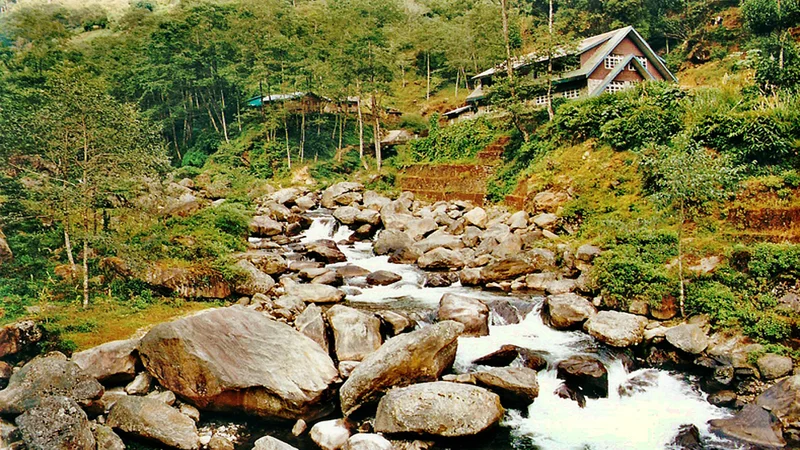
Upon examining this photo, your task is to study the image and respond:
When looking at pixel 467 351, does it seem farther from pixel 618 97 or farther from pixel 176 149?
pixel 176 149

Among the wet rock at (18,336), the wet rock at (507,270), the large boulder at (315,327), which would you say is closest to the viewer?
the wet rock at (18,336)

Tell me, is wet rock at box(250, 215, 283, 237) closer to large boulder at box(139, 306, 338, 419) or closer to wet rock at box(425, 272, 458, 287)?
wet rock at box(425, 272, 458, 287)

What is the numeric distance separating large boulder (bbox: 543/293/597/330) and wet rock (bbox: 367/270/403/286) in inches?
269

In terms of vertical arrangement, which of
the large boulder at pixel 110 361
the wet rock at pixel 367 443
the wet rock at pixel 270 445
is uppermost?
the large boulder at pixel 110 361

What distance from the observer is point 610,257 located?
667 inches

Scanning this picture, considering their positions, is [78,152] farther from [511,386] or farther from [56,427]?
[511,386]

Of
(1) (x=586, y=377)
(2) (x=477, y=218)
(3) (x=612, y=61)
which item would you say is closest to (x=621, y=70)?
(3) (x=612, y=61)

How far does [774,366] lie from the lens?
38.8 ft

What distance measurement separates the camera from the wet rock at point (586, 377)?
11992 millimetres

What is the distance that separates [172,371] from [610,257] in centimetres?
1405

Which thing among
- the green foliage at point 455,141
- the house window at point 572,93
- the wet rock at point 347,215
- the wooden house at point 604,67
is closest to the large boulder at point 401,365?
the wet rock at point 347,215

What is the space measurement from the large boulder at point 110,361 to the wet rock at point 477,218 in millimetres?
18626

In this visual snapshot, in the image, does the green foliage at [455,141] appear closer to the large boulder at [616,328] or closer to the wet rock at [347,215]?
the wet rock at [347,215]

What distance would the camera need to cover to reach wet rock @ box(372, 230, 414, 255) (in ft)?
80.8
